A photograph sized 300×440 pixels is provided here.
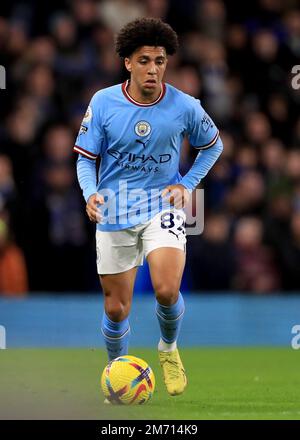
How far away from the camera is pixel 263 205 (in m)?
12.4

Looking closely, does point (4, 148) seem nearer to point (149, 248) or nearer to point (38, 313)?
point (38, 313)

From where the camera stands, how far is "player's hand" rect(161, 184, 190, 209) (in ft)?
24.7

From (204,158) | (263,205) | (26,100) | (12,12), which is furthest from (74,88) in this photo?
(204,158)

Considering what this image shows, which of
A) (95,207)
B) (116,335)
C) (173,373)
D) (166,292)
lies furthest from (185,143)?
(95,207)

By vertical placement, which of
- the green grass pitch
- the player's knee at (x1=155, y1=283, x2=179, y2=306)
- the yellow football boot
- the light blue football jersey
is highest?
the light blue football jersey

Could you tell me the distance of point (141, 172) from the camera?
7.61 metres

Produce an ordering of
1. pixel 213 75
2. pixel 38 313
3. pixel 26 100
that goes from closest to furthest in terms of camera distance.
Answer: pixel 38 313 < pixel 26 100 < pixel 213 75

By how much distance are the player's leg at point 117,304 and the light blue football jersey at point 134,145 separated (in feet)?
1.04

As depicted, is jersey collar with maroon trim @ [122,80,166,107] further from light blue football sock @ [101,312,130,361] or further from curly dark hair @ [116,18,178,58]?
light blue football sock @ [101,312,130,361]

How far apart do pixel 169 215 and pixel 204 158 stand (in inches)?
21.1

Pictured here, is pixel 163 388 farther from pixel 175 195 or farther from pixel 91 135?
pixel 91 135

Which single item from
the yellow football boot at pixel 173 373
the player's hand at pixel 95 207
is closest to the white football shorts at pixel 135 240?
the player's hand at pixel 95 207

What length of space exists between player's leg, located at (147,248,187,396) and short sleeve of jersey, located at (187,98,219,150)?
0.77 m

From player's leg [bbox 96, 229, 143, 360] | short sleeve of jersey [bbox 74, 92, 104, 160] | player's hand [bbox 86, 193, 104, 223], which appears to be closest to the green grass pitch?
player's leg [bbox 96, 229, 143, 360]
